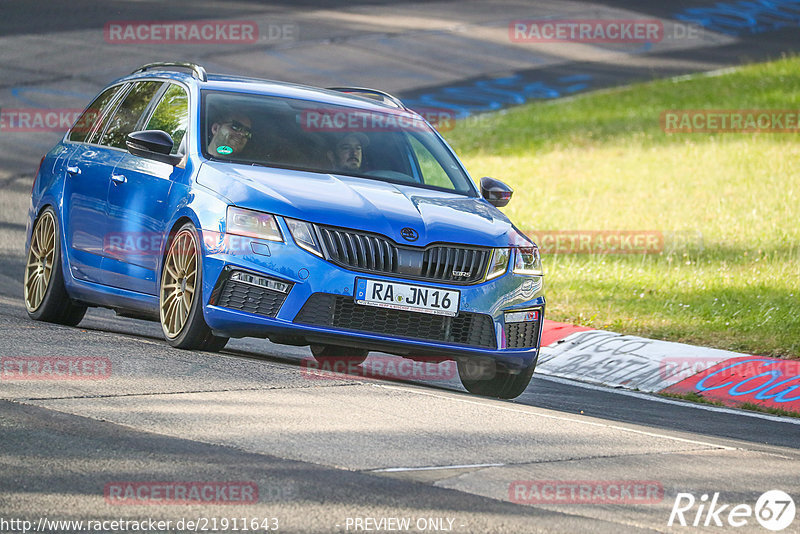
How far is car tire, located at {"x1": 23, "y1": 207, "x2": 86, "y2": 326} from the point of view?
33.1 feet

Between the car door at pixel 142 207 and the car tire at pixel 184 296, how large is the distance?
19 centimetres

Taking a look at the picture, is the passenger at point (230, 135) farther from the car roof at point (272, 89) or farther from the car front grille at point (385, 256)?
the car front grille at point (385, 256)

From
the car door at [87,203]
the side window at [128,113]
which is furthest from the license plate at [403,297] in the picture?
the side window at [128,113]

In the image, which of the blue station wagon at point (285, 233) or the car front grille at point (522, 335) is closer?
the blue station wagon at point (285, 233)

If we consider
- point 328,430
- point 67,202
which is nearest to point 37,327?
point 67,202

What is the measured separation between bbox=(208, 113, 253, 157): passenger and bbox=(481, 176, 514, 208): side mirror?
1.69m

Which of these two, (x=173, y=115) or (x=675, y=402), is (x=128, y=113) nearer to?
(x=173, y=115)

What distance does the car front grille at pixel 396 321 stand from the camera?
8070 millimetres

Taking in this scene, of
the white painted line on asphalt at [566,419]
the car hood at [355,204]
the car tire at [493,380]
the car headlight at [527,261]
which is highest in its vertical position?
the car hood at [355,204]

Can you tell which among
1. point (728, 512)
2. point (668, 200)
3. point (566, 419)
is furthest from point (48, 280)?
point (668, 200)

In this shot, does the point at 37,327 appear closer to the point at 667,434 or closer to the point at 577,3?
the point at 667,434

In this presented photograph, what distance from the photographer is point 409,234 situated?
8.18 m

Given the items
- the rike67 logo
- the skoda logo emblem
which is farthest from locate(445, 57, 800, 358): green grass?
the rike67 logo

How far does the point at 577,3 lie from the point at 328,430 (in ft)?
116
